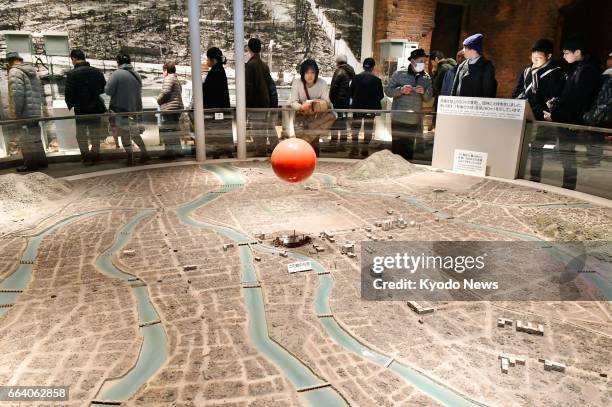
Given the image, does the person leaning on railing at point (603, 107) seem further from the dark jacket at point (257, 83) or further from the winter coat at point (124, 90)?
the winter coat at point (124, 90)

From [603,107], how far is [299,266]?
6218 mm

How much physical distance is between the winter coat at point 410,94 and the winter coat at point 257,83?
2.81m

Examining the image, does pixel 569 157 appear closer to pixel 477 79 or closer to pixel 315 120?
pixel 477 79

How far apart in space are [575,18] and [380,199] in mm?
12895

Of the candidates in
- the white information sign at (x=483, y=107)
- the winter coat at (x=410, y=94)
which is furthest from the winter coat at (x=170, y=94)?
the white information sign at (x=483, y=107)

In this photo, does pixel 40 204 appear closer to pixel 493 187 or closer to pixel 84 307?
pixel 84 307

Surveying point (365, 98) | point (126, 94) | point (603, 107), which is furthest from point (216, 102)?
point (603, 107)

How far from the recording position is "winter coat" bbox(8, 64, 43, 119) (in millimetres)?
8797

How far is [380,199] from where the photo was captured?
7.75 metres

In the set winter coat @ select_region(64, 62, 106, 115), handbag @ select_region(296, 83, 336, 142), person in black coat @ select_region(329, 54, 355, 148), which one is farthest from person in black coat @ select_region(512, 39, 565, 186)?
winter coat @ select_region(64, 62, 106, 115)

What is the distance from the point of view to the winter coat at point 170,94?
32.3 ft

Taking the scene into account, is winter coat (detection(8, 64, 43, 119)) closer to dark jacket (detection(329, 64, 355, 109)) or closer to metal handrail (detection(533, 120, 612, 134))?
dark jacket (detection(329, 64, 355, 109))

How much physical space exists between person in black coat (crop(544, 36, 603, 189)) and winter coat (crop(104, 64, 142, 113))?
27.3 feet

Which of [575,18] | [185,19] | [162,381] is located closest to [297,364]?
[162,381]
